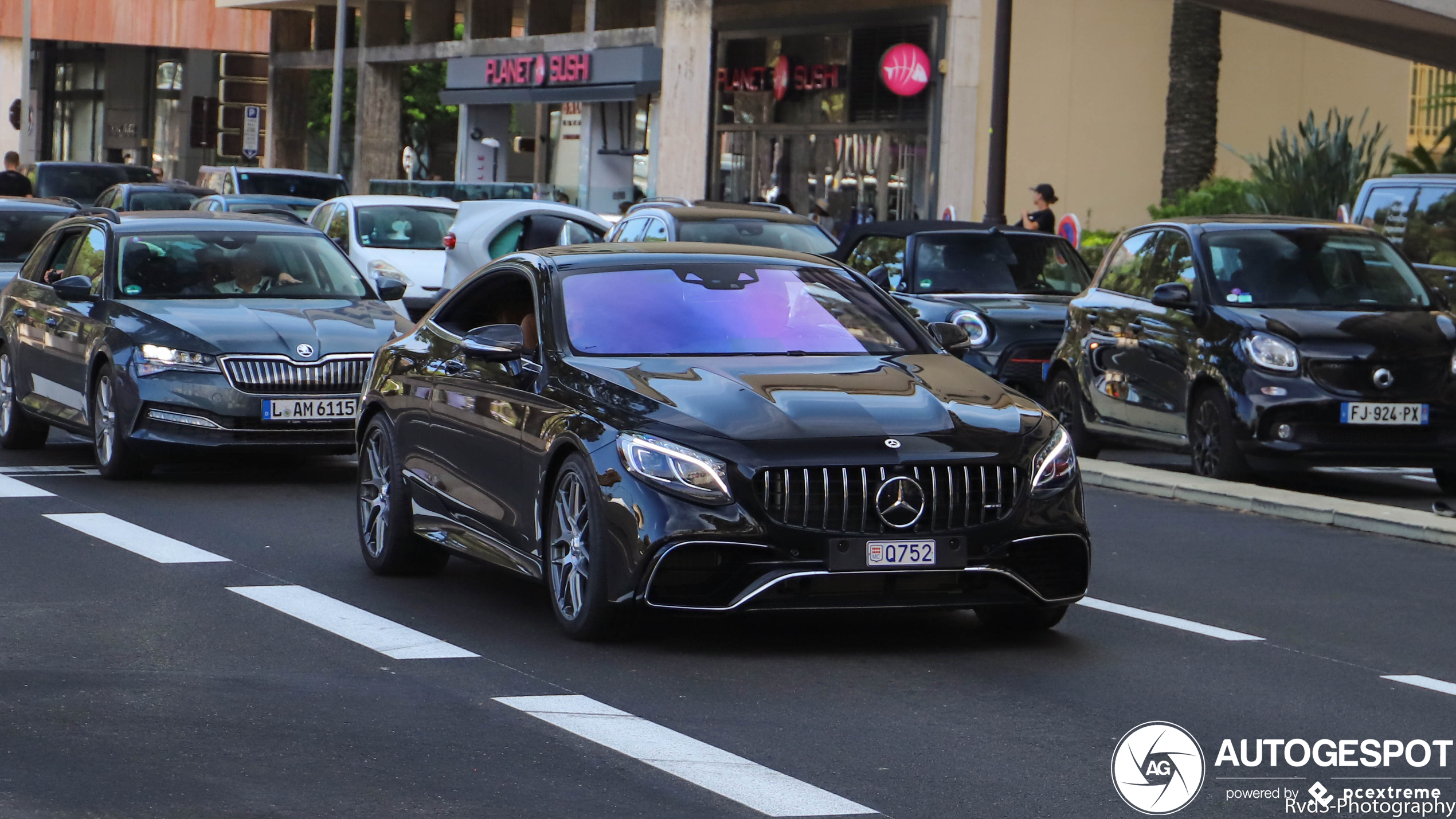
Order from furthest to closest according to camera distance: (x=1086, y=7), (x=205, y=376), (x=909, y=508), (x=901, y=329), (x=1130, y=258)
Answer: (x=1086, y=7), (x=1130, y=258), (x=205, y=376), (x=901, y=329), (x=909, y=508)

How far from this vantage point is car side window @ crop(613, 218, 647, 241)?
19.8 m

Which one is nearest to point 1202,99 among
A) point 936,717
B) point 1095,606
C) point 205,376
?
point 205,376

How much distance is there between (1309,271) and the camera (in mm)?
14719

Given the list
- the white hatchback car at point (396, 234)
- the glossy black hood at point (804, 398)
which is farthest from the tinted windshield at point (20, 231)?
the glossy black hood at point (804, 398)

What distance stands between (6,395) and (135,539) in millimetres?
5034

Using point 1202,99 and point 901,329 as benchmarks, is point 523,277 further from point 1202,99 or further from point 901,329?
point 1202,99

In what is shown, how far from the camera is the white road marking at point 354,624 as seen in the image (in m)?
8.12

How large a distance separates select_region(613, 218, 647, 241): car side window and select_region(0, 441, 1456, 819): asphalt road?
29.1 feet

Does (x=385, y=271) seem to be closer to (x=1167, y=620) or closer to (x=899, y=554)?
(x=1167, y=620)

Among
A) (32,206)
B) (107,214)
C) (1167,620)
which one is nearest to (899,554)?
(1167,620)

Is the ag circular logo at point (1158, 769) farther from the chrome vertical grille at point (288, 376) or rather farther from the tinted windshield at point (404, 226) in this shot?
the tinted windshield at point (404, 226)

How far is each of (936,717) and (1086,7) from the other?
102ft

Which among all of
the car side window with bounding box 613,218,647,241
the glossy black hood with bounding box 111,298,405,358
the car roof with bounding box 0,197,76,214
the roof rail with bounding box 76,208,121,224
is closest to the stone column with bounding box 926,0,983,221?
the car side window with bounding box 613,218,647,241

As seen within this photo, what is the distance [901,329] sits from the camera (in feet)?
30.8
